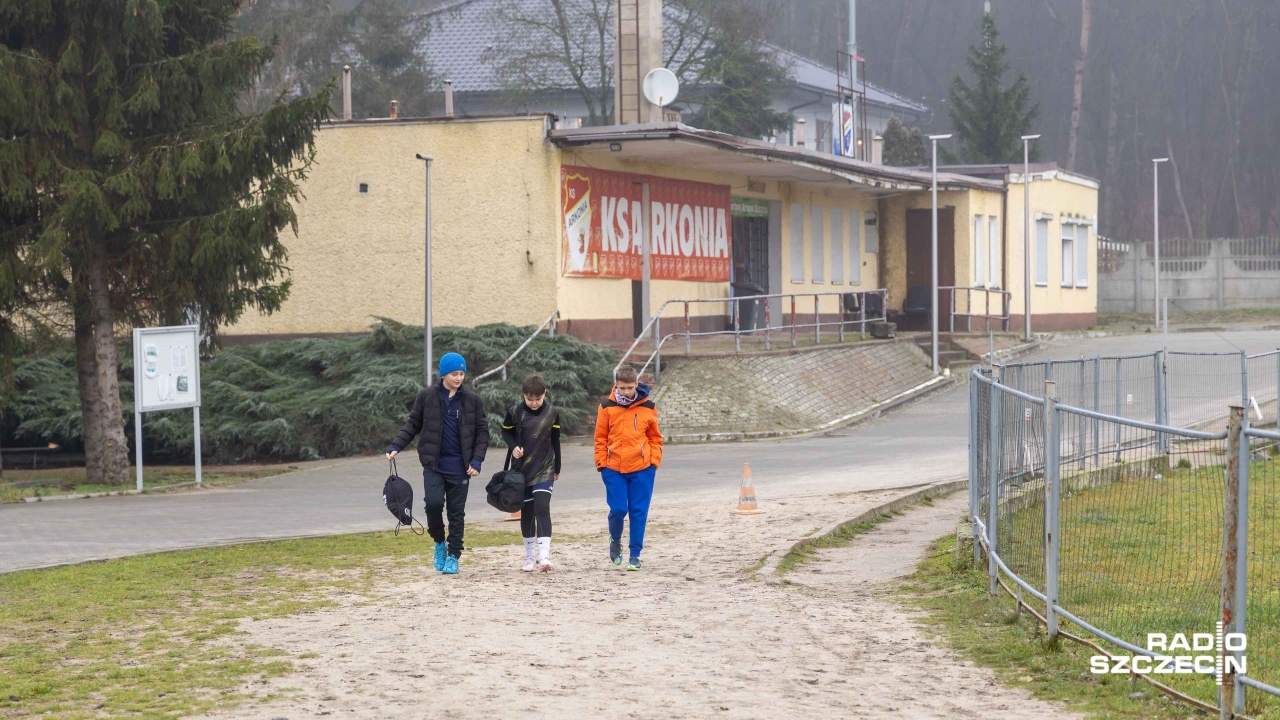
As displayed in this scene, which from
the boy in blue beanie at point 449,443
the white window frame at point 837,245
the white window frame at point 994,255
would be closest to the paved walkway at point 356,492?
the boy in blue beanie at point 449,443

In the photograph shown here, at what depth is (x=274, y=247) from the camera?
65.6 ft

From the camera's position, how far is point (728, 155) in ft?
99.9

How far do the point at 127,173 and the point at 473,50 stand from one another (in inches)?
1757

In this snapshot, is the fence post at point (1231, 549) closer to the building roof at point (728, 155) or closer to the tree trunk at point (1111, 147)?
the building roof at point (728, 155)

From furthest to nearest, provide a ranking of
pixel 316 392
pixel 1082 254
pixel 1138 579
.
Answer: pixel 1082 254
pixel 316 392
pixel 1138 579

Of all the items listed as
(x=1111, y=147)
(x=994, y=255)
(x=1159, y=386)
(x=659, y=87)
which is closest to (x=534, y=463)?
(x=1159, y=386)

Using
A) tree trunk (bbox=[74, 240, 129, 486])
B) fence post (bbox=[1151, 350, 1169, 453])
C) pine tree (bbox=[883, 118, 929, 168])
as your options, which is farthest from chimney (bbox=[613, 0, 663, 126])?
pine tree (bbox=[883, 118, 929, 168])

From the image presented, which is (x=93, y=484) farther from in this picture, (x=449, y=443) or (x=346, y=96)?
(x=346, y=96)

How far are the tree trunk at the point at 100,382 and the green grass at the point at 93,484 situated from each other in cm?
31

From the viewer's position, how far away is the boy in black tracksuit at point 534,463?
37.5 feet

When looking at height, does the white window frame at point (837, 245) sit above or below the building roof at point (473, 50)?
below

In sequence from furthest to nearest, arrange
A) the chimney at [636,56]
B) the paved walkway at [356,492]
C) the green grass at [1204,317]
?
the green grass at [1204,317] → the chimney at [636,56] → the paved walkway at [356,492]

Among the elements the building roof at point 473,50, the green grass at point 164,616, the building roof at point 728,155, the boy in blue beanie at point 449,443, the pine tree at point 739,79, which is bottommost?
the green grass at point 164,616

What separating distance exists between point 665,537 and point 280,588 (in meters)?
3.93
